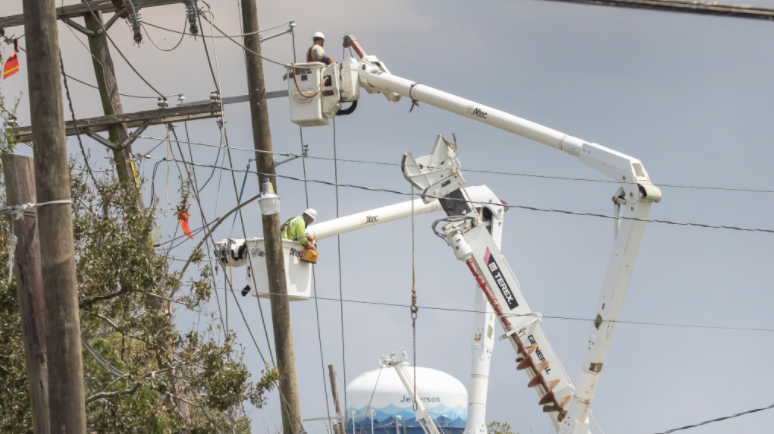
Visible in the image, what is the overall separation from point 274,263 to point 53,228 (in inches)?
209

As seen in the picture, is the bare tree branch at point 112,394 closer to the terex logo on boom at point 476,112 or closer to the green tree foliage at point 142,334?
the green tree foliage at point 142,334

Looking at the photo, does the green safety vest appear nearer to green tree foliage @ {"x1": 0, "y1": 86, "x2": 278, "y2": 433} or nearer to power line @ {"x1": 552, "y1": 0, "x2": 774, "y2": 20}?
green tree foliage @ {"x1": 0, "y1": 86, "x2": 278, "y2": 433}

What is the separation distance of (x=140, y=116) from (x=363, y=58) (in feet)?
14.4

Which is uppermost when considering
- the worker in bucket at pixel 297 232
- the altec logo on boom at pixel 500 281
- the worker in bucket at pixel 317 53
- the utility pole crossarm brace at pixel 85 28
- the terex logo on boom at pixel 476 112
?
the utility pole crossarm brace at pixel 85 28

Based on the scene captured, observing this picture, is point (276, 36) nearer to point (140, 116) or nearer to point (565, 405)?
point (140, 116)

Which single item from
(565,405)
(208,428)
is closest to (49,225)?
(208,428)

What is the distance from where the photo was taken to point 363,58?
15.6 metres

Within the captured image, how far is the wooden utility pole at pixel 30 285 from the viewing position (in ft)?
30.9

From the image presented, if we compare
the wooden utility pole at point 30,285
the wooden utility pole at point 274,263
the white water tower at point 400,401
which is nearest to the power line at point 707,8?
the wooden utility pole at point 30,285

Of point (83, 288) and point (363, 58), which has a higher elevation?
point (363, 58)

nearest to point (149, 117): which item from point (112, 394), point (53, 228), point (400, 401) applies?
point (112, 394)

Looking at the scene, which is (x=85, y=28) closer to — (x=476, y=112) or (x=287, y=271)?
(x=287, y=271)

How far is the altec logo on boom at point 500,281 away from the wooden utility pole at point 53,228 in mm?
8725

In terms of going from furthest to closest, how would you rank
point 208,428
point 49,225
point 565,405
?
point 565,405
point 208,428
point 49,225
